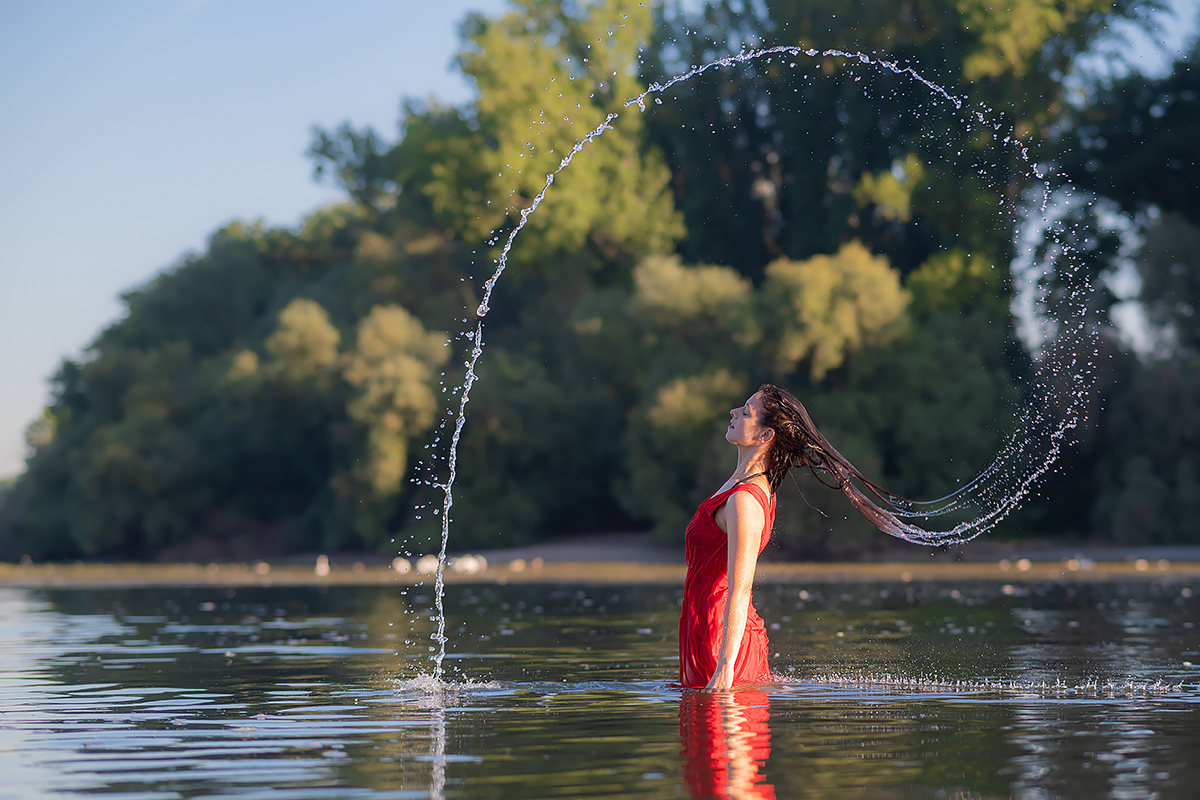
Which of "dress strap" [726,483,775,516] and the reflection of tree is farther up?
"dress strap" [726,483,775,516]

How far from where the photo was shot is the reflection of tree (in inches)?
274

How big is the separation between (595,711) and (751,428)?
7.78 ft

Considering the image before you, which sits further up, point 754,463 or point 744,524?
point 754,463

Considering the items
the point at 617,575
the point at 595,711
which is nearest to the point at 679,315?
the point at 617,575

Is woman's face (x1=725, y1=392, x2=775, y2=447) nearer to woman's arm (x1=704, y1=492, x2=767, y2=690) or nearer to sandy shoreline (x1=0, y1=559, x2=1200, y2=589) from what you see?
woman's arm (x1=704, y1=492, x2=767, y2=690)

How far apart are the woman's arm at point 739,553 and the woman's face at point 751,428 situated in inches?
12.6

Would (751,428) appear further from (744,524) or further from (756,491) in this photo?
(744,524)

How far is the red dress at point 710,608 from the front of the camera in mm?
9273

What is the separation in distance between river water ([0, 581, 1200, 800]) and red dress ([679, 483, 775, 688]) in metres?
0.26

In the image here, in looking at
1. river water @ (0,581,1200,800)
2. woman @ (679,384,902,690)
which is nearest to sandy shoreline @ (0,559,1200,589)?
river water @ (0,581,1200,800)

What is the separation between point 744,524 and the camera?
8.71 meters

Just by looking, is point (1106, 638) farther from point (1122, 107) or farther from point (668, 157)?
point (668, 157)

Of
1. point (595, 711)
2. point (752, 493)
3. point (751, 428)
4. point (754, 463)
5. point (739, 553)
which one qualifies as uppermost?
point (751, 428)

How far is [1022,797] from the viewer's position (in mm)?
6727
